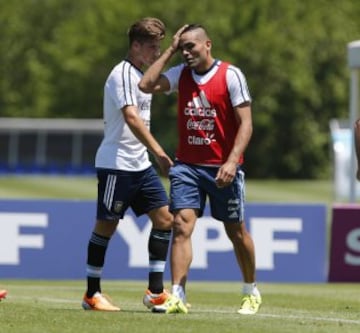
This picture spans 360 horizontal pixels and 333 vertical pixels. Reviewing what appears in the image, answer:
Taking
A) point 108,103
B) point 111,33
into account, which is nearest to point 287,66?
point 111,33

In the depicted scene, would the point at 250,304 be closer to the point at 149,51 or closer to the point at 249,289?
the point at 249,289

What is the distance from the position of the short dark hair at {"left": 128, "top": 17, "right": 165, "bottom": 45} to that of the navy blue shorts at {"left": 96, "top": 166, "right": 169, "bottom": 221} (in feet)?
3.38

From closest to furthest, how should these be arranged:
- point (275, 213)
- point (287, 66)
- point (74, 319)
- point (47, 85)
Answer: point (74, 319), point (275, 213), point (287, 66), point (47, 85)

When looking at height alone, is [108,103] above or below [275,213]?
above

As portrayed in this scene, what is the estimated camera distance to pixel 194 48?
10609 mm

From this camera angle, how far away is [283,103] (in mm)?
65875

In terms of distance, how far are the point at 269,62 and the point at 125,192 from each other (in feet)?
177

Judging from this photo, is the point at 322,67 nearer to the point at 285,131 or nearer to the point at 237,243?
the point at 285,131

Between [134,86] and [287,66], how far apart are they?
54.8m

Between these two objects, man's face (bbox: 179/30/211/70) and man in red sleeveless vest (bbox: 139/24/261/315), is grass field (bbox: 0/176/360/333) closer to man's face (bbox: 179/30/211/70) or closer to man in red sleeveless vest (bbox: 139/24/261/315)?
man in red sleeveless vest (bbox: 139/24/261/315)

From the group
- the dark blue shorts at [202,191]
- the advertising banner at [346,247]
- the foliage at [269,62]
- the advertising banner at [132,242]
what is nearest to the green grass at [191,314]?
the dark blue shorts at [202,191]

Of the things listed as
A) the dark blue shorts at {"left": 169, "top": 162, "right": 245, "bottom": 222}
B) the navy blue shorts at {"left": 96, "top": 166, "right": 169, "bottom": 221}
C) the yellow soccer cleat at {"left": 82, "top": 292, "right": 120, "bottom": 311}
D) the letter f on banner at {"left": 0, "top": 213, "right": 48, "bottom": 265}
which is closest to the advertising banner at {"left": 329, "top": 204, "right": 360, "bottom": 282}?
the letter f on banner at {"left": 0, "top": 213, "right": 48, "bottom": 265}

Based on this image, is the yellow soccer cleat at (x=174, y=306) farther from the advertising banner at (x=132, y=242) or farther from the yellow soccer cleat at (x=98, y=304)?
the advertising banner at (x=132, y=242)

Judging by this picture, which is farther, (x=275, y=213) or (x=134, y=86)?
(x=275, y=213)
